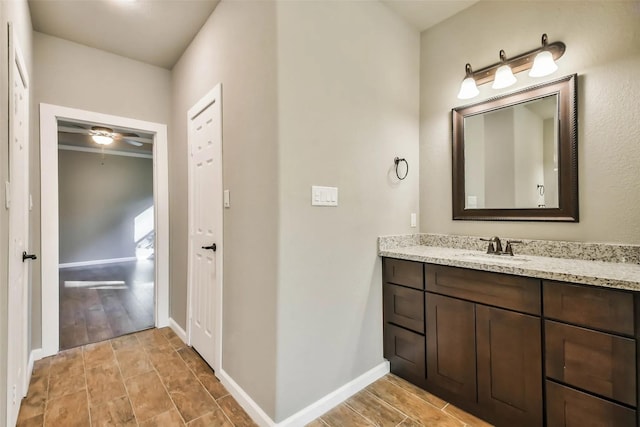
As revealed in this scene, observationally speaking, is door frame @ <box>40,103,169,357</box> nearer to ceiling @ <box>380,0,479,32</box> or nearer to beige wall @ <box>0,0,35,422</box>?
beige wall @ <box>0,0,35,422</box>

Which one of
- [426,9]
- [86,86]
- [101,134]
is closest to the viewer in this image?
[426,9]

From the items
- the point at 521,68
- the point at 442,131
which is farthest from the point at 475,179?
the point at 521,68

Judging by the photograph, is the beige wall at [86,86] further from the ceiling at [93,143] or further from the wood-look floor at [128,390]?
the ceiling at [93,143]

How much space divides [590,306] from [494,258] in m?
0.55

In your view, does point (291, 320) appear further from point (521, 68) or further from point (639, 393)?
point (521, 68)

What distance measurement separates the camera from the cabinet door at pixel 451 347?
1.63 meters

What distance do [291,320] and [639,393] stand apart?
4.93 ft

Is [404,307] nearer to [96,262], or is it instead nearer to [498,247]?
[498,247]

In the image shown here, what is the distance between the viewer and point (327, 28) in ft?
5.59

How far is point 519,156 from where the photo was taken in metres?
1.98

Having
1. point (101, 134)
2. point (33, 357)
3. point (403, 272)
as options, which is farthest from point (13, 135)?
point (101, 134)

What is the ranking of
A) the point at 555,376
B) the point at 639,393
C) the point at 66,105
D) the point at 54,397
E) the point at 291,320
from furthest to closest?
1. the point at 66,105
2. the point at 54,397
3. the point at 291,320
4. the point at 555,376
5. the point at 639,393

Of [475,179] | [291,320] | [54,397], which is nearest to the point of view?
[291,320]

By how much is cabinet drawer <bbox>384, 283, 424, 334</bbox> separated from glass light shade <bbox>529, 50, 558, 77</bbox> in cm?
155
